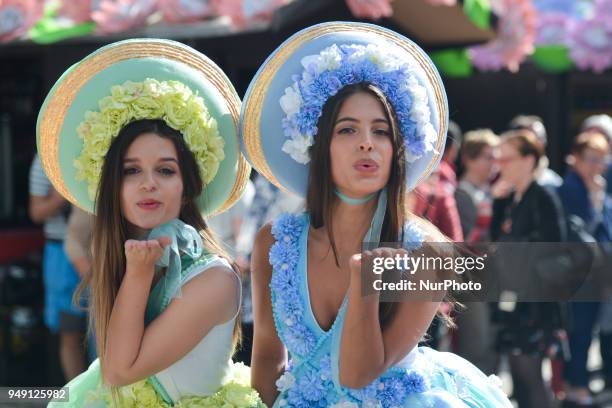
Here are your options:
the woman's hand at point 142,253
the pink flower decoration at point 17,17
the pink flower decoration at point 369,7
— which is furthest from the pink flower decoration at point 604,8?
the woman's hand at point 142,253

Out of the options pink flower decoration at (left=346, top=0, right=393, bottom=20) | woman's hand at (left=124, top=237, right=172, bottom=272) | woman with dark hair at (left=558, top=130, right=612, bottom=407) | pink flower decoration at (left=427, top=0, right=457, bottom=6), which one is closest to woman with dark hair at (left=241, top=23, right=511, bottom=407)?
woman's hand at (left=124, top=237, right=172, bottom=272)

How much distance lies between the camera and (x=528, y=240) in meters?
5.55

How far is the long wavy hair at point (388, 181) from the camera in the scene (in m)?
2.82

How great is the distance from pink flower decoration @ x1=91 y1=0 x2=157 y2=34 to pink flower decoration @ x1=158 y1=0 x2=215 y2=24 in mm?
124

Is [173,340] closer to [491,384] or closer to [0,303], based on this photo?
[491,384]

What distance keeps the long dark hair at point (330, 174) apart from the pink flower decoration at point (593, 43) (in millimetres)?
6630

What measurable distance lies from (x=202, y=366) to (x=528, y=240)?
10.2ft

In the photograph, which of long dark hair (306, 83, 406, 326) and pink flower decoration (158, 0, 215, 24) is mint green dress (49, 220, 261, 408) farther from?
pink flower decoration (158, 0, 215, 24)

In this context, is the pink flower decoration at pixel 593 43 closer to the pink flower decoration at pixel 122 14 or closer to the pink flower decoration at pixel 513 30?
A: the pink flower decoration at pixel 513 30

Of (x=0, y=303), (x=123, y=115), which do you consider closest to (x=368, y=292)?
(x=123, y=115)

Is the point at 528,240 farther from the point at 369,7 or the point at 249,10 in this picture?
the point at 249,10

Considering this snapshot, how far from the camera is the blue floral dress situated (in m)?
2.81

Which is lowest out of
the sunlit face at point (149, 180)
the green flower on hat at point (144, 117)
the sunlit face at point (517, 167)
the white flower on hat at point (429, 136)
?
the sunlit face at point (149, 180)

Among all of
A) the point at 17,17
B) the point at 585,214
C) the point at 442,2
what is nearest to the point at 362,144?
the point at 585,214
